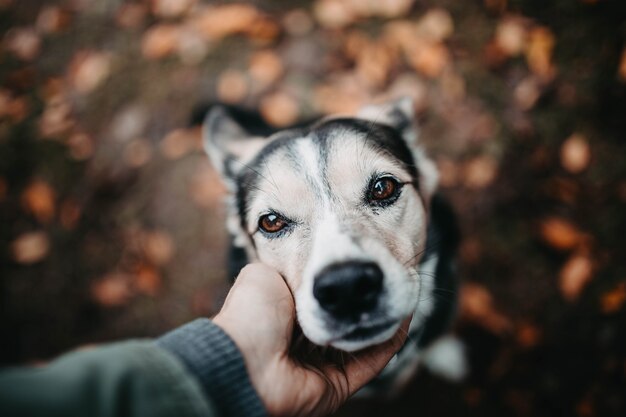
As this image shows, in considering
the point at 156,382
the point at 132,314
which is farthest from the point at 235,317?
the point at 132,314

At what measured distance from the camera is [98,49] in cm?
431

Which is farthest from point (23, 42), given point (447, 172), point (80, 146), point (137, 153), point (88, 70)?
point (447, 172)

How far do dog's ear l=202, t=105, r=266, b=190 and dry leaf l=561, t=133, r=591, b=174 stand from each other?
2.51m

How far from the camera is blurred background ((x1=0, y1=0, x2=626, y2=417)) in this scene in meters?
3.12

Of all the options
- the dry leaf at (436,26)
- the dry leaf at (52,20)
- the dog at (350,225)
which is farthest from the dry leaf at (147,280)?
the dry leaf at (436,26)

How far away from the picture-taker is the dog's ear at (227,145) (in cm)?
264

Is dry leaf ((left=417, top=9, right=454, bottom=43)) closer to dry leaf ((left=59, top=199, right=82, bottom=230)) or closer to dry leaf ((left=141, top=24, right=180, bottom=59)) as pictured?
dry leaf ((left=141, top=24, right=180, bottom=59))

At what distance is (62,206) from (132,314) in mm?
1282

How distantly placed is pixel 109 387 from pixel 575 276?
324 centimetres

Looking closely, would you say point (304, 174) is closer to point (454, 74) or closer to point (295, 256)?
point (295, 256)

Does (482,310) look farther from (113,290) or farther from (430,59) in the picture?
(113,290)

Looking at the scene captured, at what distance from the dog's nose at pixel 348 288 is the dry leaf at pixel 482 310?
2.03 m

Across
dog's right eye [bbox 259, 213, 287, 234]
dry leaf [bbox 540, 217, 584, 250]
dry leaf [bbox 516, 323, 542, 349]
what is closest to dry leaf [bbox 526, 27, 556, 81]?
dry leaf [bbox 540, 217, 584, 250]

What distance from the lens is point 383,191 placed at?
2055 millimetres
